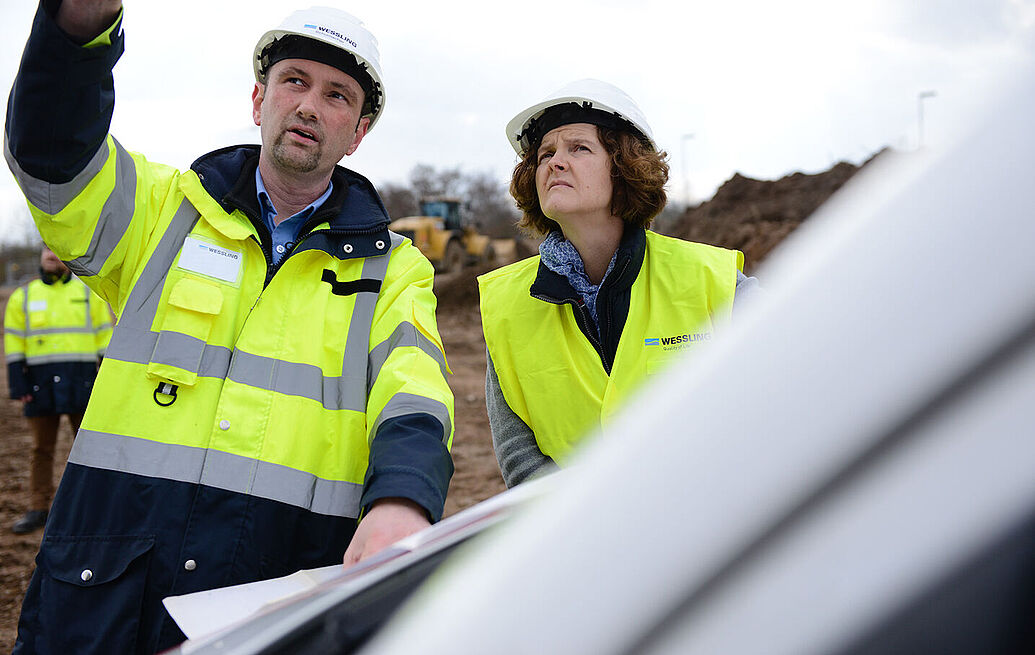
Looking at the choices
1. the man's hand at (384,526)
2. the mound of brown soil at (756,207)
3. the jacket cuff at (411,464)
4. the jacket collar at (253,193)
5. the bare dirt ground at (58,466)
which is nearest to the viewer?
the man's hand at (384,526)

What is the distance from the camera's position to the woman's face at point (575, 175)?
258 centimetres

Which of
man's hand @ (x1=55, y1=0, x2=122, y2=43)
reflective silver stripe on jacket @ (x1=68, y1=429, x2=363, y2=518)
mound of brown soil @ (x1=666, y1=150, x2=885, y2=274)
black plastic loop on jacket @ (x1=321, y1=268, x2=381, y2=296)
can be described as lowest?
reflective silver stripe on jacket @ (x1=68, y1=429, x2=363, y2=518)

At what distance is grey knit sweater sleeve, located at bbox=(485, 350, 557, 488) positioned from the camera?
243cm

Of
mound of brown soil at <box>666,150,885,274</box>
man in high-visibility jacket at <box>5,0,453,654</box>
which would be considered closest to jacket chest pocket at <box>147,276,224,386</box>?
man in high-visibility jacket at <box>5,0,453,654</box>

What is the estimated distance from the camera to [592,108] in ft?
8.70

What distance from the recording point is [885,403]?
0.43 m

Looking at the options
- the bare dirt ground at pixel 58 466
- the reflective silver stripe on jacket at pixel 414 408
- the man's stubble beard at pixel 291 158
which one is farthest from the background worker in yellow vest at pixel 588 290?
the bare dirt ground at pixel 58 466

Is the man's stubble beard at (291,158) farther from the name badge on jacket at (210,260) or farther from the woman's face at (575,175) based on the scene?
the woman's face at (575,175)

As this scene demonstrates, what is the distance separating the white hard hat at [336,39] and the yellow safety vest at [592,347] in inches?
36.4

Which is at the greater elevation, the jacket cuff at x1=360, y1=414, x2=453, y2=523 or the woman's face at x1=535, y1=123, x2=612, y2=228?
the woman's face at x1=535, y1=123, x2=612, y2=228

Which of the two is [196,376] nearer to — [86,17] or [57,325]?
[86,17]

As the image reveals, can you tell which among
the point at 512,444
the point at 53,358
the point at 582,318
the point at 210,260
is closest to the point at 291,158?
the point at 210,260

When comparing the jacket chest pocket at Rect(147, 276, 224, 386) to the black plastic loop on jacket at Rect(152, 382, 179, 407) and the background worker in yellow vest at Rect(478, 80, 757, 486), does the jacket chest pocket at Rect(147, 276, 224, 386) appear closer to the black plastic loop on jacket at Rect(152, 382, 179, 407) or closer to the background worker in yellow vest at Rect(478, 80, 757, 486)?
the black plastic loop on jacket at Rect(152, 382, 179, 407)

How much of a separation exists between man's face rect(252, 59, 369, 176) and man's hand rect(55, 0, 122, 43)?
2.06 feet
